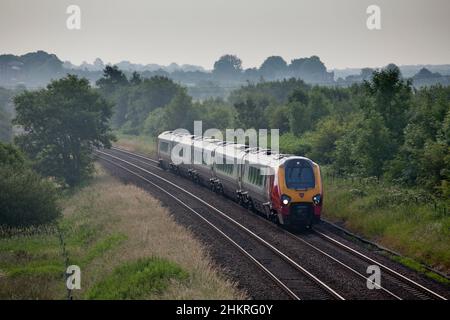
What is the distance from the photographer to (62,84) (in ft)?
168

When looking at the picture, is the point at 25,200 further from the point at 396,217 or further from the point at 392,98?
the point at 392,98

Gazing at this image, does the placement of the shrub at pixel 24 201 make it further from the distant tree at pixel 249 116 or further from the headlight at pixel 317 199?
the distant tree at pixel 249 116

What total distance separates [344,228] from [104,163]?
38.7m

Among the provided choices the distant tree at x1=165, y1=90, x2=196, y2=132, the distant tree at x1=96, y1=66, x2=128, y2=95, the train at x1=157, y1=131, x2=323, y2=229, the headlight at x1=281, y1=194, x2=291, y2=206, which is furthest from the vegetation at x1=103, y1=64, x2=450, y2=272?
the distant tree at x1=96, y1=66, x2=128, y2=95

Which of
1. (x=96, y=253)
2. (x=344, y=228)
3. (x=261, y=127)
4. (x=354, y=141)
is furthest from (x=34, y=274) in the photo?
(x=261, y=127)

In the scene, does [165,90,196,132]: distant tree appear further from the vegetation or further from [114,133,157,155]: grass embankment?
the vegetation

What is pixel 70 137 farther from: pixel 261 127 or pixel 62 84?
pixel 261 127

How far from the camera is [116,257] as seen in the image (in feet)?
72.9

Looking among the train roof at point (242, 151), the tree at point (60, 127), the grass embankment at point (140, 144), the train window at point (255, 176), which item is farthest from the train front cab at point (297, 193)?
the grass embankment at point (140, 144)

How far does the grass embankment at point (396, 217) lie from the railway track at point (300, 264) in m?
1.98

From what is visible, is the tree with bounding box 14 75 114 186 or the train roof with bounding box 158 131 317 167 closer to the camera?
the train roof with bounding box 158 131 317 167

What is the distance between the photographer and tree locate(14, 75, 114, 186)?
49.1 meters

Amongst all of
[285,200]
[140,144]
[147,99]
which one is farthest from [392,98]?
[147,99]

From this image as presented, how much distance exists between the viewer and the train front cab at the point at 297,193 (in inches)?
1017
